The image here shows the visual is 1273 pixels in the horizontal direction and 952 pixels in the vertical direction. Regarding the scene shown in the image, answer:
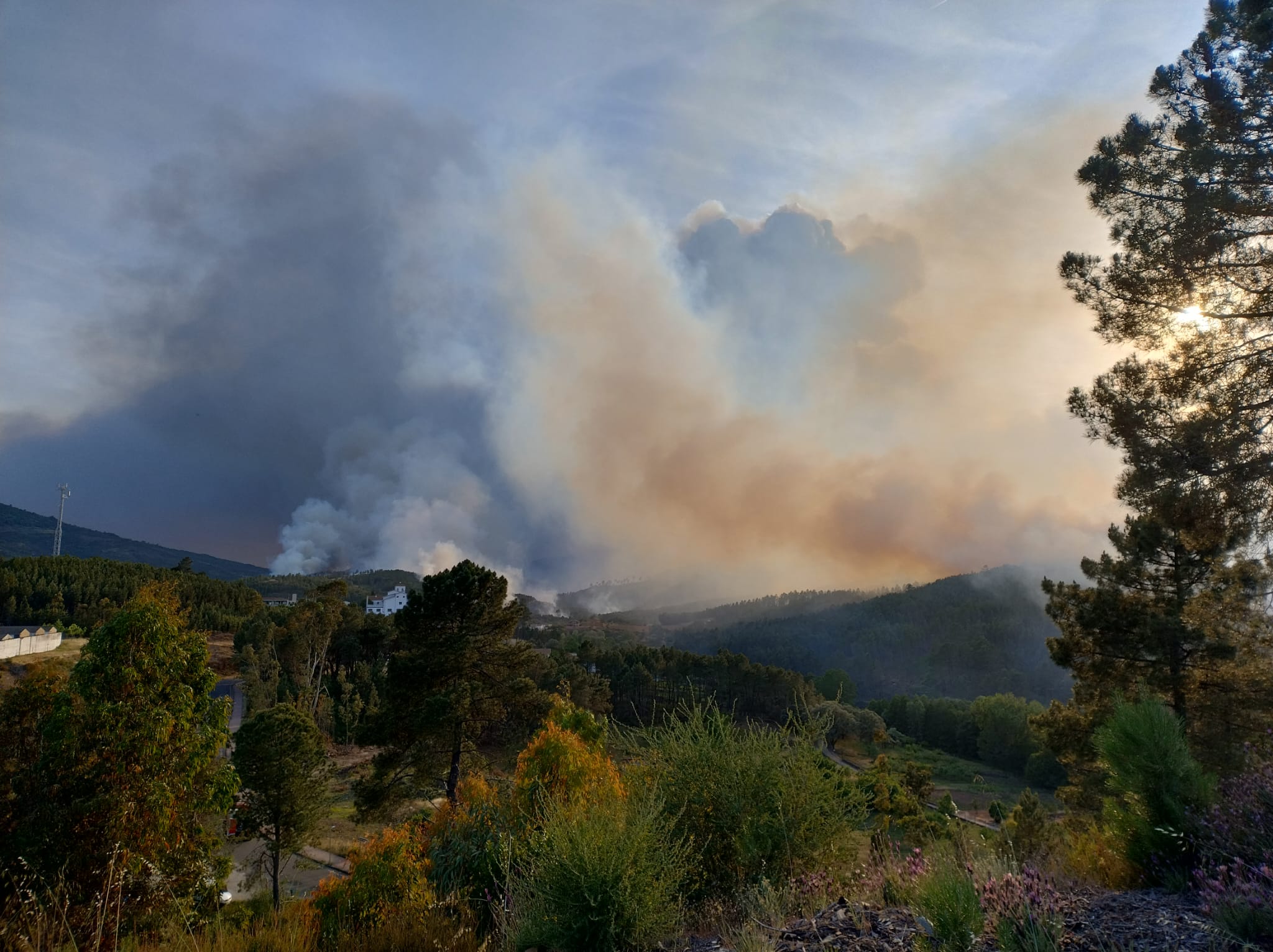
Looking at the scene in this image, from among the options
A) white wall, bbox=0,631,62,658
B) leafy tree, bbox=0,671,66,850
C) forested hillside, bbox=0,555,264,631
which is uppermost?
forested hillside, bbox=0,555,264,631

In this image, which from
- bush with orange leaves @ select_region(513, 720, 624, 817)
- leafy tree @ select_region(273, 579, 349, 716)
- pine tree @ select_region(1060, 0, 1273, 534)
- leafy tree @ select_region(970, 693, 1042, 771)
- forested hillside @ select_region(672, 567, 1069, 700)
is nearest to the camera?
pine tree @ select_region(1060, 0, 1273, 534)

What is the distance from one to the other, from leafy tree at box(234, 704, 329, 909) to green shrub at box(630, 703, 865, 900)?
60.6 feet

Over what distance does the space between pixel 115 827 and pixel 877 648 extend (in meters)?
158

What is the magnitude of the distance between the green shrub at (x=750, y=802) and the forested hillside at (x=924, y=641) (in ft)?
437

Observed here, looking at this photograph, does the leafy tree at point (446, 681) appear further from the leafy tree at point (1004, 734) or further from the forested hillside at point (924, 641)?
the forested hillside at point (924, 641)

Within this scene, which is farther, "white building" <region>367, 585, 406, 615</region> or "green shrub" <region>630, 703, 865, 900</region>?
"white building" <region>367, 585, 406, 615</region>

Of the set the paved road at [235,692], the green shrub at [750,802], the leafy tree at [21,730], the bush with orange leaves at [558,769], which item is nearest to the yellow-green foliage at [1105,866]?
the green shrub at [750,802]

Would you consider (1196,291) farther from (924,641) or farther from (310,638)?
(924,641)

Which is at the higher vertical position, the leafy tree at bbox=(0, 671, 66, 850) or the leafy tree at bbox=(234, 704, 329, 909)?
the leafy tree at bbox=(0, 671, 66, 850)

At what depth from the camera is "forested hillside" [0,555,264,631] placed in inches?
2798

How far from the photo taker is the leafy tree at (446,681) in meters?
22.7

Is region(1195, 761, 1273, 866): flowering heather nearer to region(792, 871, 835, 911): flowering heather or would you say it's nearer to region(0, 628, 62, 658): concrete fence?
region(792, 871, 835, 911): flowering heather

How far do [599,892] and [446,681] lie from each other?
20511 millimetres

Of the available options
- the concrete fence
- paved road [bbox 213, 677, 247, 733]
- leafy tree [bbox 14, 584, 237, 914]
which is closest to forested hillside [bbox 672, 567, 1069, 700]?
paved road [bbox 213, 677, 247, 733]
